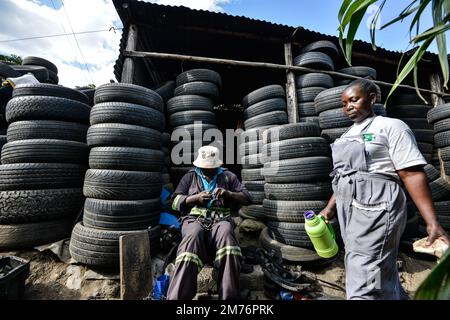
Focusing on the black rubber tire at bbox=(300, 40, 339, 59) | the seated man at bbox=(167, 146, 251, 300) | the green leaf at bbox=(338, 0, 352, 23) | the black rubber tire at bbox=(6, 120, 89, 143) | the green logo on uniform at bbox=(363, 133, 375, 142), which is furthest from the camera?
the black rubber tire at bbox=(300, 40, 339, 59)

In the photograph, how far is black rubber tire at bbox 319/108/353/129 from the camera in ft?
11.6

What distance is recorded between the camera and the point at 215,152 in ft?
9.05

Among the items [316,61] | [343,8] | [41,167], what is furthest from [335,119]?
[41,167]

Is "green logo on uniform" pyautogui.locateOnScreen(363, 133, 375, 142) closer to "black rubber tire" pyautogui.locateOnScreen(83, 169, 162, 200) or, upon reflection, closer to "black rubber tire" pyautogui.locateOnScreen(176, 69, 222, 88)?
"black rubber tire" pyautogui.locateOnScreen(83, 169, 162, 200)

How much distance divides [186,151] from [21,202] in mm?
2388

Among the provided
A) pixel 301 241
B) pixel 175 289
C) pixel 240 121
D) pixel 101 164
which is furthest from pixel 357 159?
pixel 240 121

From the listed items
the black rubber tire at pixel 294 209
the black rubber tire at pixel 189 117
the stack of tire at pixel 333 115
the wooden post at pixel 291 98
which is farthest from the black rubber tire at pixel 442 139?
the black rubber tire at pixel 189 117

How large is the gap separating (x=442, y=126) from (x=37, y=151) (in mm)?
7747

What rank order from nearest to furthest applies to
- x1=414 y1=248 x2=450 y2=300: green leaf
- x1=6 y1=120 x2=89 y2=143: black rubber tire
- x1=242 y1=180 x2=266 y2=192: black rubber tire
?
1. x1=414 y1=248 x2=450 y2=300: green leaf
2. x1=6 y1=120 x2=89 y2=143: black rubber tire
3. x1=242 y1=180 x2=266 y2=192: black rubber tire

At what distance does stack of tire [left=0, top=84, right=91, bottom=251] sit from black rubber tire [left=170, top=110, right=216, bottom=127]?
158 cm

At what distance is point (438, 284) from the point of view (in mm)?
524

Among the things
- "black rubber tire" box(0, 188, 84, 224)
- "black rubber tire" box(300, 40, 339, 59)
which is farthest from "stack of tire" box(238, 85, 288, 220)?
"black rubber tire" box(0, 188, 84, 224)

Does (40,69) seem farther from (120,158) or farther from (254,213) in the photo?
(254,213)
